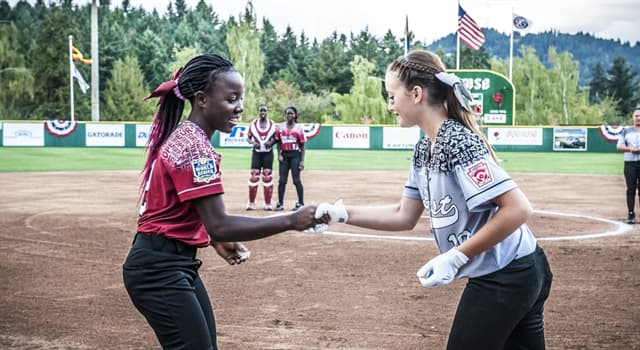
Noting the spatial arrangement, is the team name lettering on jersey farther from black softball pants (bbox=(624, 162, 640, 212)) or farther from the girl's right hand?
black softball pants (bbox=(624, 162, 640, 212))

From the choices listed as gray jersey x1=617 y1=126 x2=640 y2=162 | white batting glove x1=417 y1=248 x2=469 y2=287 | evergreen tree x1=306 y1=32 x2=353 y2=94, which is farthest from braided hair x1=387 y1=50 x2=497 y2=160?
evergreen tree x1=306 y1=32 x2=353 y2=94

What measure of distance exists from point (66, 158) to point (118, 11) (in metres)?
70.0

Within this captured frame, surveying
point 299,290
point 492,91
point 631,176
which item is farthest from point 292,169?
point 492,91

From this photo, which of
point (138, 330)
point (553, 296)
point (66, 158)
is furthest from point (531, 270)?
point (66, 158)

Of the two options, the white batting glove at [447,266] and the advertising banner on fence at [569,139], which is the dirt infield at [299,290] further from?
the advertising banner on fence at [569,139]

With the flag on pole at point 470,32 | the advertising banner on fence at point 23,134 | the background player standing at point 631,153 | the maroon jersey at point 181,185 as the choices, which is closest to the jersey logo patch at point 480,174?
the maroon jersey at point 181,185

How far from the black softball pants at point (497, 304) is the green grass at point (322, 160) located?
80.9ft

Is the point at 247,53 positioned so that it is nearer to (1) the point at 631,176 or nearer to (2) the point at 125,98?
(2) the point at 125,98

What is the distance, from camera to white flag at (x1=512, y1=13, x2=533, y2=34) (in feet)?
153

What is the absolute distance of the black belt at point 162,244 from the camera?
12.1ft

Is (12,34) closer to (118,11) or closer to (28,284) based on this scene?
(118,11)

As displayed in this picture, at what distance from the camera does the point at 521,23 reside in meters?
46.7

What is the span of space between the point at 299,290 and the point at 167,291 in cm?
461

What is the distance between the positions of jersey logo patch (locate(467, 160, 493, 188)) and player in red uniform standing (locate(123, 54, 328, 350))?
35.7 inches
